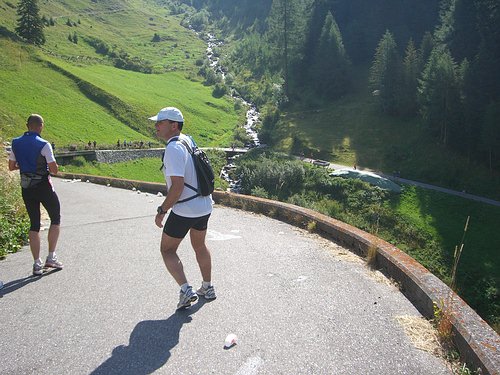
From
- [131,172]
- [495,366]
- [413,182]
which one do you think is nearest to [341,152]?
[413,182]

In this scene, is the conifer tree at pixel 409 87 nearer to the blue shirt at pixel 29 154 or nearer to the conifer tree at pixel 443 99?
the conifer tree at pixel 443 99

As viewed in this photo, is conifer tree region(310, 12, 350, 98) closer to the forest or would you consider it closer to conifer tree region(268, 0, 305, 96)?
the forest

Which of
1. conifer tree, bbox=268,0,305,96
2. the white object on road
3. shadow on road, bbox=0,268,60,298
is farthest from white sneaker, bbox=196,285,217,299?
conifer tree, bbox=268,0,305,96

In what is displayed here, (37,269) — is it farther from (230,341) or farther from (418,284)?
(418,284)

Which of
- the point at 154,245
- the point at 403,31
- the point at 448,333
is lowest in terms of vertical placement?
the point at 154,245

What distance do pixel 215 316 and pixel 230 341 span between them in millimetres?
659

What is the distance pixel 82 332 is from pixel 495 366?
3.97 m

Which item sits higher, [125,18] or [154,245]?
[125,18]

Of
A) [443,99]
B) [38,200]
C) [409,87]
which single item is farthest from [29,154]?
[409,87]

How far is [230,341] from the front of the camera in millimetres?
4320

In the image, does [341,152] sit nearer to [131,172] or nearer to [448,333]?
[131,172]

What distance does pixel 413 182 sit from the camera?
43.2 m

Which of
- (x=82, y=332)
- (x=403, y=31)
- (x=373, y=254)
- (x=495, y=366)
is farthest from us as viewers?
(x=403, y=31)

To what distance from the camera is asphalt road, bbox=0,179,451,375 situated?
4.06 meters
